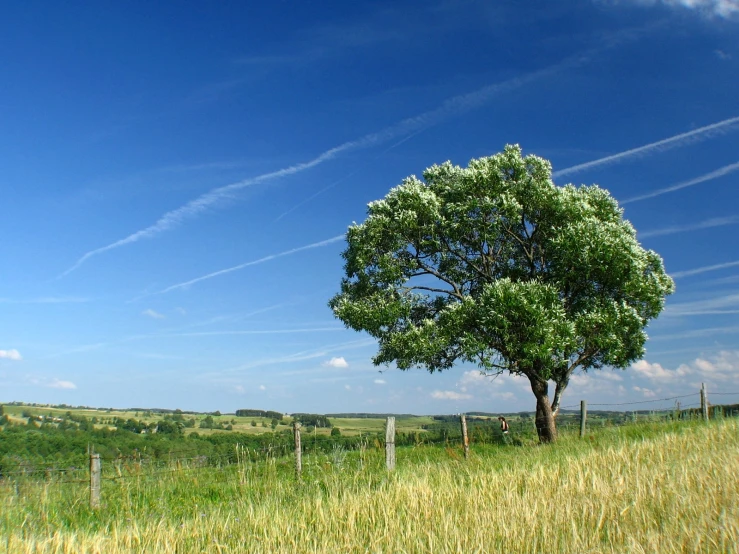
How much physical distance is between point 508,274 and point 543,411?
655 centimetres

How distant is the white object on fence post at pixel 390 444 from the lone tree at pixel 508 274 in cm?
725

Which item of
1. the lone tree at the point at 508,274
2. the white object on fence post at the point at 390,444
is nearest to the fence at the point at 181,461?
the white object on fence post at the point at 390,444

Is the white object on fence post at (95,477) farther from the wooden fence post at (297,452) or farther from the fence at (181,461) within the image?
the wooden fence post at (297,452)

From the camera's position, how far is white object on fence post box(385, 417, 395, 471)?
15086 mm

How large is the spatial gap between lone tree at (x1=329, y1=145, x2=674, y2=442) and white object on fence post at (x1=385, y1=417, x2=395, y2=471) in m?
7.25

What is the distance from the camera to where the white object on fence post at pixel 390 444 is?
49.5 feet

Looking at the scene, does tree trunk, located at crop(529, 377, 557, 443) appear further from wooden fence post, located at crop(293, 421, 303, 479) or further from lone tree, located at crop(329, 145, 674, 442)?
wooden fence post, located at crop(293, 421, 303, 479)

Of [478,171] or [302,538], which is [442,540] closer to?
[302,538]

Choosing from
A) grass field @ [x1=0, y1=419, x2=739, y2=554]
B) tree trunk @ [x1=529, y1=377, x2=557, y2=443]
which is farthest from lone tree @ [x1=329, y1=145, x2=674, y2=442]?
grass field @ [x1=0, y1=419, x2=739, y2=554]

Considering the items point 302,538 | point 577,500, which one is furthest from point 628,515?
point 302,538

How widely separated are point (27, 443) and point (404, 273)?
3522 centimetres

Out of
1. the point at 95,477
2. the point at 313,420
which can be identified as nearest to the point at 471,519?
the point at 95,477

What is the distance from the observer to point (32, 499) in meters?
10.9

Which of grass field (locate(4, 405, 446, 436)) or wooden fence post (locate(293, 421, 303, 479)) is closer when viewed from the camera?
wooden fence post (locate(293, 421, 303, 479))
